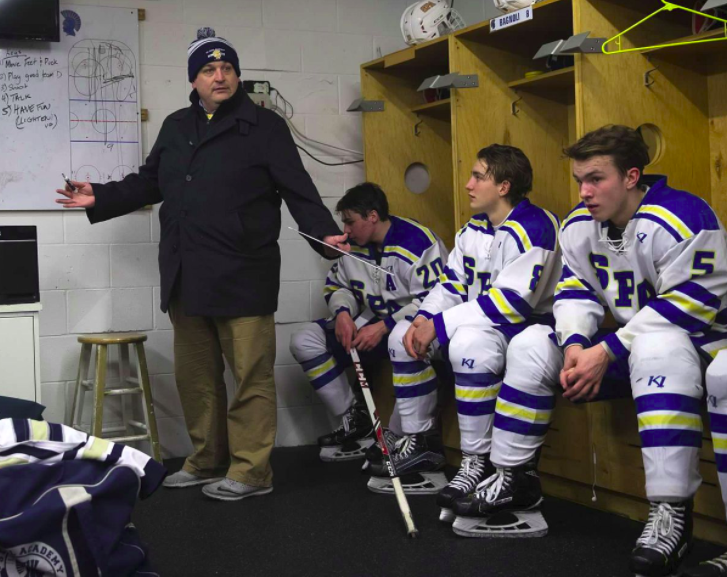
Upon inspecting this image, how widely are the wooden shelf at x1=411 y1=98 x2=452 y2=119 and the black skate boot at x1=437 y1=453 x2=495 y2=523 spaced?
1573mm

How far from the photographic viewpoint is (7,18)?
3400 millimetres

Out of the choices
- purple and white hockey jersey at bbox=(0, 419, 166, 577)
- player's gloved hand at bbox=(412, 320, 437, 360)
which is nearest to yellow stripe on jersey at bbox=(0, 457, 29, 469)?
purple and white hockey jersey at bbox=(0, 419, 166, 577)

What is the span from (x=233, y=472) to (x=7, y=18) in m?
1.91

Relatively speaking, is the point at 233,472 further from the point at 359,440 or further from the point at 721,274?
the point at 721,274

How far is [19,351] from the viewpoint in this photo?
9.87 feet

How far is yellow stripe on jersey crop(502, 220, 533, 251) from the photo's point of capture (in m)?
2.76

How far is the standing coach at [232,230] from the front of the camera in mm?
2955

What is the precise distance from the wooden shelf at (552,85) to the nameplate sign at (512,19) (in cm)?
24

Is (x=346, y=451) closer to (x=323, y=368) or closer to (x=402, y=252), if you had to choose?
(x=323, y=368)

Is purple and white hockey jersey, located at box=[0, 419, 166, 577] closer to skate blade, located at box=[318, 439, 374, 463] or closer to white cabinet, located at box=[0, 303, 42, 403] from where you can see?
white cabinet, located at box=[0, 303, 42, 403]

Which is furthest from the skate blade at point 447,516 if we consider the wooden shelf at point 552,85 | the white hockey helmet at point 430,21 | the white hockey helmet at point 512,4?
the white hockey helmet at point 430,21

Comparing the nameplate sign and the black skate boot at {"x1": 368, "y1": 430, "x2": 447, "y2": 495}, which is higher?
the nameplate sign

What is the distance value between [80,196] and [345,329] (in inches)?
42.6

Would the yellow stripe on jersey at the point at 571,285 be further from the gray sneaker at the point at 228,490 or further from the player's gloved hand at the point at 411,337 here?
the gray sneaker at the point at 228,490
